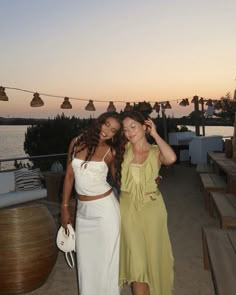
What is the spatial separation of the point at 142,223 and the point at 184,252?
2.29 meters

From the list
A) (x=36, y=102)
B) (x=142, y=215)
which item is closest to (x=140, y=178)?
(x=142, y=215)

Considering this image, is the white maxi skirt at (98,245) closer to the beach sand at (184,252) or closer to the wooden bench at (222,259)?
the wooden bench at (222,259)

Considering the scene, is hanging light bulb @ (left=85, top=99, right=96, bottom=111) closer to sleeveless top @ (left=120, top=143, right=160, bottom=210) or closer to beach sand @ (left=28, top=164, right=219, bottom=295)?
beach sand @ (left=28, top=164, right=219, bottom=295)

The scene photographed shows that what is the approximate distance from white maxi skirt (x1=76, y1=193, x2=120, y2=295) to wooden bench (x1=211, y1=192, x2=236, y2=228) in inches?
78.8

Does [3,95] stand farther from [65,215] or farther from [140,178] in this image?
[140,178]

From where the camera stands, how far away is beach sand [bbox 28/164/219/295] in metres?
3.54

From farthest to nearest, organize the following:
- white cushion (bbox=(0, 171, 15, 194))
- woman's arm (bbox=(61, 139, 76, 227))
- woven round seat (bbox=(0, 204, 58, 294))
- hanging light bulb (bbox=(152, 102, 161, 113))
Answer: hanging light bulb (bbox=(152, 102, 161, 113)) < white cushion (bbox=(0, 171, 15, 194)) < woven round seat (bbox=(0, 204, 58, 294)) < woman's arm (bbox=(61, 139, 76, 227))

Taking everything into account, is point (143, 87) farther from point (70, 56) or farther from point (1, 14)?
point (1, 14)

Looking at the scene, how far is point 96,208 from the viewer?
2512 mm

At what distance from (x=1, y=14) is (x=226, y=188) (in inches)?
357

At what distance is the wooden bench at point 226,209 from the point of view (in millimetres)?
4094

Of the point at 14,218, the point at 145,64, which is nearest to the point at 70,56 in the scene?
the point at 145,64

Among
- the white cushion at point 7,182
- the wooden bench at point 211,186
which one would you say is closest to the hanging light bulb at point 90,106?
the white cushion at point 7,182

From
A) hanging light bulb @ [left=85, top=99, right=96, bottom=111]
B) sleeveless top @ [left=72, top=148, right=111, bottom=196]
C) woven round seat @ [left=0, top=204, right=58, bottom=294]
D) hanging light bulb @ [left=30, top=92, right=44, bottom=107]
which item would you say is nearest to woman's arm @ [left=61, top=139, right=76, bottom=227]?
sleeveless top @ [left=72, top=148, right=111, bottom=196]
